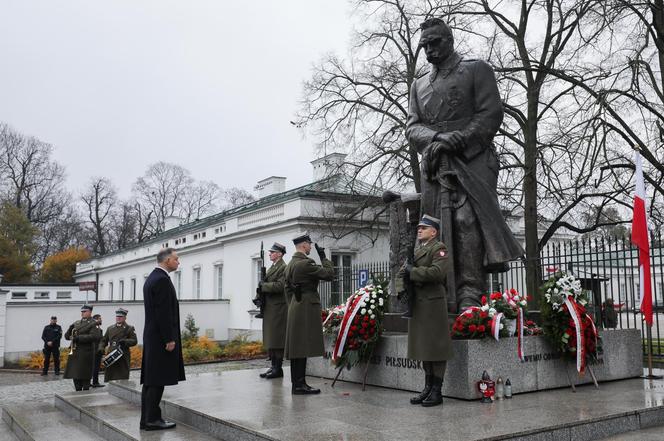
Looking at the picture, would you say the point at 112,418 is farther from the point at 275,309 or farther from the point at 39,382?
the point at 39,382

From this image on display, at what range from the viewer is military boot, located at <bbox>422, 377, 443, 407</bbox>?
6.23 metres

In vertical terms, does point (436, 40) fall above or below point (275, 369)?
above

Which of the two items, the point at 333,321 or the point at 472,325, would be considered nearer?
the point at 472,325

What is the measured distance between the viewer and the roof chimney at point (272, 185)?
34.2 meters

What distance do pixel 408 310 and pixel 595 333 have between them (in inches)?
101

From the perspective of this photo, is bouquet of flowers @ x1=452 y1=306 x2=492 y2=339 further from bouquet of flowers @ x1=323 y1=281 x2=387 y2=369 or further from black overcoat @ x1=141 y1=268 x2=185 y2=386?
black overcoat @ x1=141 y1=268 x2=185 y2=386

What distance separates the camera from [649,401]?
643 cm

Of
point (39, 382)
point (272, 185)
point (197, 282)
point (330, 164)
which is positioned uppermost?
point (272, 185)

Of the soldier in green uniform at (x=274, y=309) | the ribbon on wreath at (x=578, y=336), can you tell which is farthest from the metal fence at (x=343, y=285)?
the ribbon on wreath at (x=578, y=336)

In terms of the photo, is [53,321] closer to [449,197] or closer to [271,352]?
[271,352]

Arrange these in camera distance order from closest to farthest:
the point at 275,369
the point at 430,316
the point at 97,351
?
1. the point at 430,316
2. the point at 275,369
3. the point at 97,351

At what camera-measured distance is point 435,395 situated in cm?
626

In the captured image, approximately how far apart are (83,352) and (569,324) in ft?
29.9

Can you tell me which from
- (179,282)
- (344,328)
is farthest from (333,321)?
(179,282)
